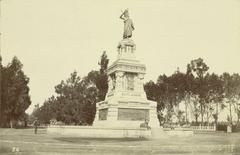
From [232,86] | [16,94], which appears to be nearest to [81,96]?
[16,94]

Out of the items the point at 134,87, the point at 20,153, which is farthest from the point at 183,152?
the point at 134,87

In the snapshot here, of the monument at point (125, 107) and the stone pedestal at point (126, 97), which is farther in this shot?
the stone pedestal at point (126, 97)

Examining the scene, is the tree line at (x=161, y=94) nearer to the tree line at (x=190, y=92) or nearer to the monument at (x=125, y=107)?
the tree line at (x=190, y=92)

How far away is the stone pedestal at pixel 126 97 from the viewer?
25.7 meters

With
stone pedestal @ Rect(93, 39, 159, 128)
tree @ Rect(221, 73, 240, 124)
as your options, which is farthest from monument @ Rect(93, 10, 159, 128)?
tree @ Rect(221, 73, 240, 124)

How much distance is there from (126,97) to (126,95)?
0.44 meters

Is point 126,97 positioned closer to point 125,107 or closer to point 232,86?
point 125,107

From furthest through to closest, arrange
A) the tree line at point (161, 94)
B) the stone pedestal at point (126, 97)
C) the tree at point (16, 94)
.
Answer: the tree line at point (161, 94) → the tree at point (16, 94) → the stone pedestal at point (126, 97)

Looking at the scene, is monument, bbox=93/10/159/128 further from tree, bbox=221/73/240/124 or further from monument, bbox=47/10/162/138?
tree, bbox=221/73/240/124

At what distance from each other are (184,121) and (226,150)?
3514cm

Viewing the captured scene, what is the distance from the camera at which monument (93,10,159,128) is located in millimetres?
25734

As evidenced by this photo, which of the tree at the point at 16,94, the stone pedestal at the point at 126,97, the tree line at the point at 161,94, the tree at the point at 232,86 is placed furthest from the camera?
the tree line at the point at 161,94

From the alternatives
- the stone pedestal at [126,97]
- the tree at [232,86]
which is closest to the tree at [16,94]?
the stone pedestal at [126,97]

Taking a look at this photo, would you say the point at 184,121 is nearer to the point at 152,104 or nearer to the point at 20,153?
the point at 152,104
